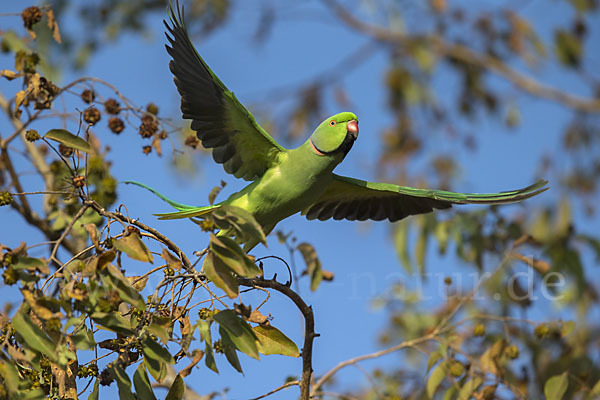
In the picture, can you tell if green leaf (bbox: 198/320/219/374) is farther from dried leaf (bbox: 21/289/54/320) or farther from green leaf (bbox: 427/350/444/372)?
green leaf (bbox: 427/350/444/372)

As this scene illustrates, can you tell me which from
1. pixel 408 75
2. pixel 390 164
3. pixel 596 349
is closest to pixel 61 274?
pixel 596 349

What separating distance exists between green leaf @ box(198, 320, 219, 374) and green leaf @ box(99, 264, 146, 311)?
0.16m

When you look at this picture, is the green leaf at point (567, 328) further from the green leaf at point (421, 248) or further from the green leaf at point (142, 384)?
the green leaf at point (142, 384)

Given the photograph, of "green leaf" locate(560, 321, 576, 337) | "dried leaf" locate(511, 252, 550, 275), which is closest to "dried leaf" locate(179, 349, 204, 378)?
"green leaf" locate(560, 321, 576, 337)

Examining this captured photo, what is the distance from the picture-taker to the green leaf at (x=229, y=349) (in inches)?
73.8

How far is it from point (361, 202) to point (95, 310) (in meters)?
1.64

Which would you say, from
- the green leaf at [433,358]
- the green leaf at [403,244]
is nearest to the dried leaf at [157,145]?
the green leaf at [433,358]

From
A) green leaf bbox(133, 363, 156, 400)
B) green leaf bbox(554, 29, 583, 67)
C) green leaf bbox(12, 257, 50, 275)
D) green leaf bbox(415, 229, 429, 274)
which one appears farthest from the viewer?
green leaf bbox(554, 29, 583, 67)

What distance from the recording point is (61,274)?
183 centimetres

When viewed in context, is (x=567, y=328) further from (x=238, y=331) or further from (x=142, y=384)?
(x=142, y=384)

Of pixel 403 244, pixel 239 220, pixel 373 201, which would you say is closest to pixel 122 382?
pixel 239 220

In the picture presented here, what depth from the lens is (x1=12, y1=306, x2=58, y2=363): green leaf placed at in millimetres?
1715

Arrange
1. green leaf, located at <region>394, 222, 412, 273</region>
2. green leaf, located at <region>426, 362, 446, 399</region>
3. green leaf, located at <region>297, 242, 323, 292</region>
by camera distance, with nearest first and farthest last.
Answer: green leaf, located at <region>297, 242, 323, 292</region>, green leaf, located at <region>426, 362, 446, 399</region>, green leaf, located at <region>394, 222, 412, 273</region>

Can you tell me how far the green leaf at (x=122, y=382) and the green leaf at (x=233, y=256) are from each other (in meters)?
0.42
